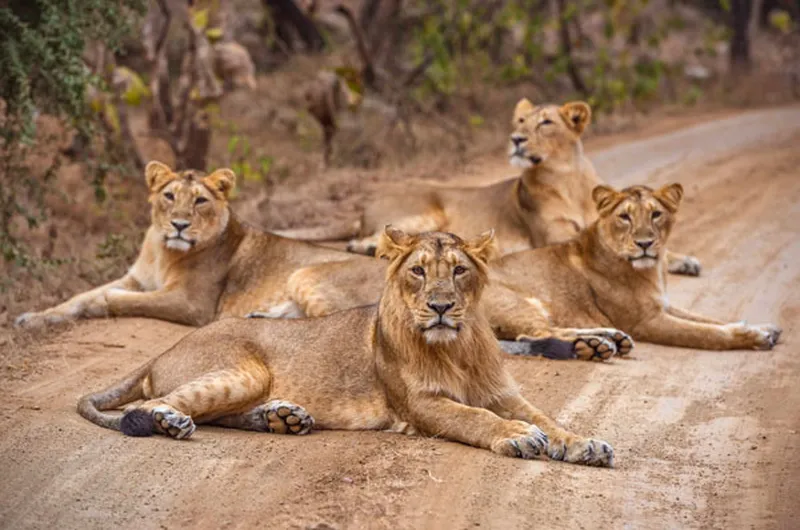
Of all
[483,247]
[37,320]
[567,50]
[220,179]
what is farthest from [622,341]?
[567,50]

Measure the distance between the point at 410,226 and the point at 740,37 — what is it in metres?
13.7

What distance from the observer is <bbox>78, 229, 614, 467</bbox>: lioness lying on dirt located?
569cm

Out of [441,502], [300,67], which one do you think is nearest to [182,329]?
[441,502]

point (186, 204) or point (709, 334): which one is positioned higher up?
point (186, 204)

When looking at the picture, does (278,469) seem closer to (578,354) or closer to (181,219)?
(578,354)

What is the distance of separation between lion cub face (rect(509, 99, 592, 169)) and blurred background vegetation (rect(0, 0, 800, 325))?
235cm

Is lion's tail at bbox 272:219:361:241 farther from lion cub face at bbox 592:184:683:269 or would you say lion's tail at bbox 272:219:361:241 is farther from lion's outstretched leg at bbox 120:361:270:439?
lion's outstretched leg at bbox 120:361:270:439

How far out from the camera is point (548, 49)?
983 inches

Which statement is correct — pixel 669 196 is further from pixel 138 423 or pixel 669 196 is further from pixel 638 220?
pixel 138 423

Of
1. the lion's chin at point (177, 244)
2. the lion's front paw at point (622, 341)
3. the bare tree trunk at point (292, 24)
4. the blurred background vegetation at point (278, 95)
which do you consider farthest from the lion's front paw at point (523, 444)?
the bare tree trunk at point (292, 24)

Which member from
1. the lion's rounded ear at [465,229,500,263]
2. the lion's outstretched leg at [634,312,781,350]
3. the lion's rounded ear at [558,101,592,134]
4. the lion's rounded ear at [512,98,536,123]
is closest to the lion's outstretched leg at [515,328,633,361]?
the lion's outstretched leg at [634,312,781,350]

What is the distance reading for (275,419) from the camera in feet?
19.6

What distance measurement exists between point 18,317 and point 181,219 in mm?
1166

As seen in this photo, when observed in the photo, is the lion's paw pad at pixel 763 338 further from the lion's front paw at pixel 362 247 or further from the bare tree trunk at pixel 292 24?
the bare tree trunk at pixel 292 24
